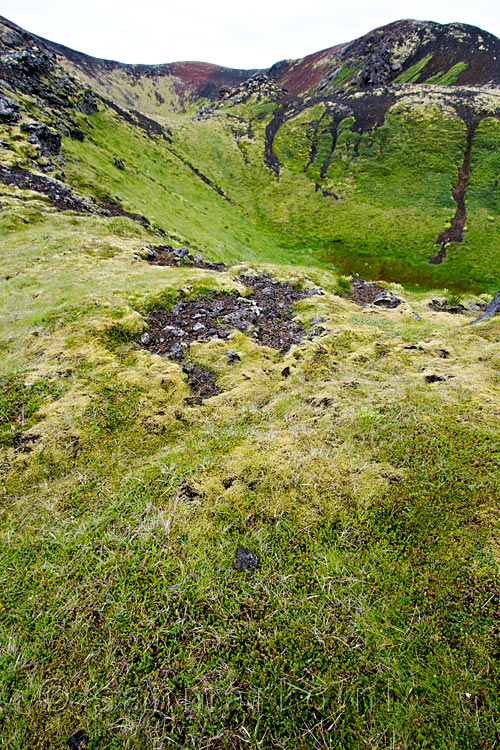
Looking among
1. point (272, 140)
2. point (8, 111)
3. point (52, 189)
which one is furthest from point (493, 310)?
point (272, 140)

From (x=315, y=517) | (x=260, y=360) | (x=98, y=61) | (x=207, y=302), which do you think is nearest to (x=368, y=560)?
(x=315, y=517)

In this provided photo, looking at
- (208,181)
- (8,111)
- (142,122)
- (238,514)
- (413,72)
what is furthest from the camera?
(413,72)

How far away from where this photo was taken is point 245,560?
211 inches

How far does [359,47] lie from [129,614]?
6649 inches

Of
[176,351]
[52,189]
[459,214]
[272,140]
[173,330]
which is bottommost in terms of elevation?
[176,351]

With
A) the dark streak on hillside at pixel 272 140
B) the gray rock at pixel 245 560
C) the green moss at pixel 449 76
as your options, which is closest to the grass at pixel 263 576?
the gray rock at pixel 245 560

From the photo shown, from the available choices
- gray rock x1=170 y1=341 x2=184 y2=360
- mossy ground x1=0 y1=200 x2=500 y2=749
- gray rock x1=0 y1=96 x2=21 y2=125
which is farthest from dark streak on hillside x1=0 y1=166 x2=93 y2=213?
mossy ground x1=0 y1=200 x2=500 y2=749

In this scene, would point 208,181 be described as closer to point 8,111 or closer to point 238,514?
point 8,111

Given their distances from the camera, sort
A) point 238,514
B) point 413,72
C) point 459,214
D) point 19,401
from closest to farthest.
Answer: point 238,514, point 19,401, point 459,214, point 413,72

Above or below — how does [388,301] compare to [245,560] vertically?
above

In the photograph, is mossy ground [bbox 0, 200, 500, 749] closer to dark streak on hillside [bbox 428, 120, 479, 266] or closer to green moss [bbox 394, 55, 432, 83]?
dark streak on hillside [bbox 428, 120, 479, 266]

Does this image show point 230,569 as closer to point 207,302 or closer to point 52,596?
point 52,596

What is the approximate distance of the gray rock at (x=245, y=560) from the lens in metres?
5.28

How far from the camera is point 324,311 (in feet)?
59.7
